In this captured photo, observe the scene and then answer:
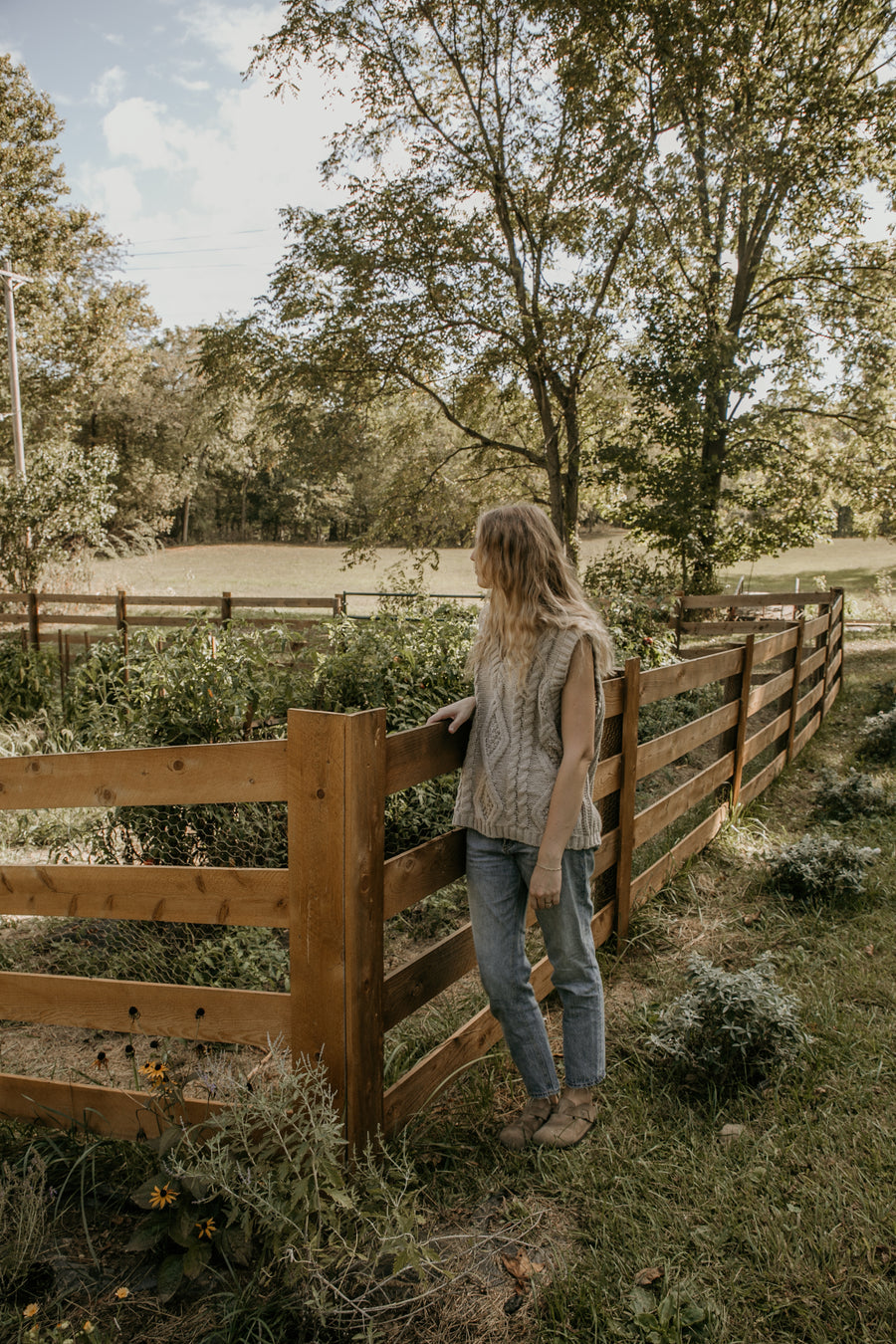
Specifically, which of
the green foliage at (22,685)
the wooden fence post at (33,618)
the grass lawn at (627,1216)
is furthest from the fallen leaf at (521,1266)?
the wooden fence post at (33,618)

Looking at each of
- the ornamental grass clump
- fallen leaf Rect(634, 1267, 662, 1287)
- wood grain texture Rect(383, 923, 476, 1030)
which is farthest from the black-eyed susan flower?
the ornamental grass clump

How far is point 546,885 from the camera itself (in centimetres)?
229

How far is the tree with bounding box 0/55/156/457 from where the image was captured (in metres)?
25.0

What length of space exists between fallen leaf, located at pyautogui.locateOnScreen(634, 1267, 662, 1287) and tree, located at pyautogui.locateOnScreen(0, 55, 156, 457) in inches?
1198

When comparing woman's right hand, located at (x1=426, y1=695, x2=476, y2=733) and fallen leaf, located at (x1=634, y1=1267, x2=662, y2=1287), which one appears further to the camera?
woman's right hand, located at (x1=426, y1=695, x2=476, y2=733)

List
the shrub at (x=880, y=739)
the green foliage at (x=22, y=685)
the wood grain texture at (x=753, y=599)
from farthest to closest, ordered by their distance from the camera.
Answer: the wood grain texture at (x=753, y=599), the green foliage at (x=22, y=685), the shrub at (x=880, y=739)

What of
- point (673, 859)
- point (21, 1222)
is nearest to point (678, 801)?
point (673, 859)

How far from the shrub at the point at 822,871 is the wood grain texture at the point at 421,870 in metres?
2.47

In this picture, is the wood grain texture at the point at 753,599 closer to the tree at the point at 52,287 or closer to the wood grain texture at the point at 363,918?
the wood grain texture at the point at 363,918

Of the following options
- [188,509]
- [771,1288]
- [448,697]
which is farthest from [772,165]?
[188,509]

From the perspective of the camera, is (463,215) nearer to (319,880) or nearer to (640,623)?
(640,623)

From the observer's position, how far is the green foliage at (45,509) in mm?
16703

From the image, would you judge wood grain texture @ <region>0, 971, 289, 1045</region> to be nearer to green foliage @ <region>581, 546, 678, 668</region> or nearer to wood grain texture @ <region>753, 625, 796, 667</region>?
green foliage @ <region>581, 546, 678, 668</region>

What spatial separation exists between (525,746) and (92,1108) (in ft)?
5.35
